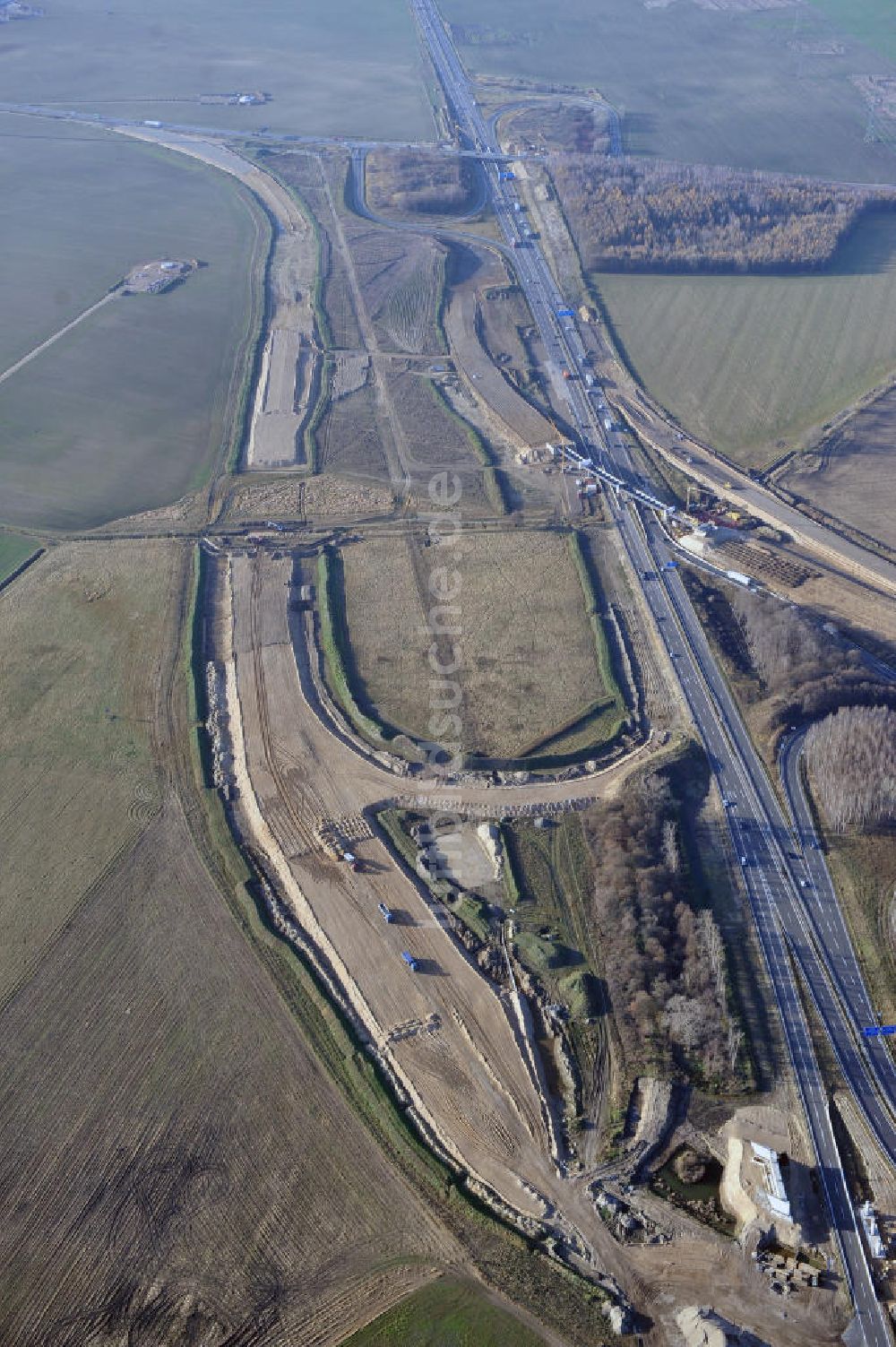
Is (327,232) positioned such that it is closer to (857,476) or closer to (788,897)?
(857,476)

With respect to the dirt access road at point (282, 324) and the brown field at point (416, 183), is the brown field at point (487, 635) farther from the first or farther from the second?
the brown field at point (416, 183)

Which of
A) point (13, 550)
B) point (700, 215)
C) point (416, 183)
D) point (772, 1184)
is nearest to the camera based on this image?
point (772, 1184)

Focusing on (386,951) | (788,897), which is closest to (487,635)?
(386,951)

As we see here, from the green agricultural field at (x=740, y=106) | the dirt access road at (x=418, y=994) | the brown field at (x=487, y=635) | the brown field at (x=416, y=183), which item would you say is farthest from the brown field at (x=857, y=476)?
the green agricultural field at (x=740, y=106)

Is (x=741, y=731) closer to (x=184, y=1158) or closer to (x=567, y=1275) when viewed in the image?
(x=567, y=1275)

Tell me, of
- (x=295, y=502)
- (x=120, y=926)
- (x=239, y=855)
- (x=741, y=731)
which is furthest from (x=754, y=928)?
(x=295, y=502)

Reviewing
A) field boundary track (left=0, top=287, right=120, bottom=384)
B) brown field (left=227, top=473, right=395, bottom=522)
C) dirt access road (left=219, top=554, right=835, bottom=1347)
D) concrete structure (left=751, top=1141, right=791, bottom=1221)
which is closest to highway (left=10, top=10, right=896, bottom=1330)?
concrete structure (left=751, top=1141, right=791, bottom=1221)
